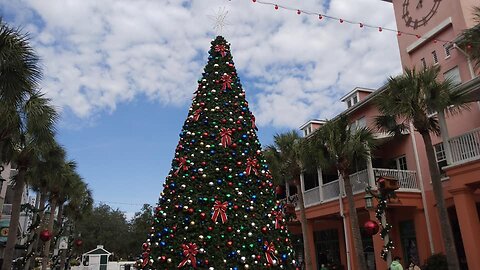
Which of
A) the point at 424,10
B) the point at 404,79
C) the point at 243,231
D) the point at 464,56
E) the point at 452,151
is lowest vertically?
the point at 243,231

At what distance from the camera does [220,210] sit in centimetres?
768

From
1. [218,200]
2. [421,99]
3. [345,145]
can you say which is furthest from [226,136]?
[345,145]

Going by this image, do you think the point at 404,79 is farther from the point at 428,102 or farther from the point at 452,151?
the point at 452,151

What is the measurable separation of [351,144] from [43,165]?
580 inches

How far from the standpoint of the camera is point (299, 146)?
19.3m

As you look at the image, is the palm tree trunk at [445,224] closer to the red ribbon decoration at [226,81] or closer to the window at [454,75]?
the window at [454,75]

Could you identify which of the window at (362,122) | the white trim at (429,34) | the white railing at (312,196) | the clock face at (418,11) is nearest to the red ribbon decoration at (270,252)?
the white railing at (312,196)

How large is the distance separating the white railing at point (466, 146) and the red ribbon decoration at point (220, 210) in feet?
32.2

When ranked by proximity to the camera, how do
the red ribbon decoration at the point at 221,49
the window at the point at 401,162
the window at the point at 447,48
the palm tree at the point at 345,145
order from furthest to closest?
the window at the point at 401,162, the window at the point at 447,48, the palm tree at the point at 345,145, the red ribbon decoration at the point at 221,49

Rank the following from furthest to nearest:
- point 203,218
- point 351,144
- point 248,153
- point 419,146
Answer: point 419,146, point 351,144, point 248,153, point 203,218

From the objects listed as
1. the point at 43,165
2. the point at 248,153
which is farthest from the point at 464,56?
the point at 43,165

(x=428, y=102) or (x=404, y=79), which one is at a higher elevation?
(x=404, y=79)

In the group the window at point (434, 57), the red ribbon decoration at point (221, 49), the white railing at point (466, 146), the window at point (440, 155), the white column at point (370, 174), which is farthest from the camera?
the window at point (434, 57)

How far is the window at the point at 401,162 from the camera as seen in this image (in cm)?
1955
